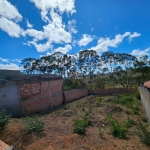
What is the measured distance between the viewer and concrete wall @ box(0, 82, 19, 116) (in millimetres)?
8375

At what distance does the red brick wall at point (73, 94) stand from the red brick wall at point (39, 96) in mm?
1513

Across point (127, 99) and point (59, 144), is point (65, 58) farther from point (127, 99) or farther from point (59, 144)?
point (59, 144)

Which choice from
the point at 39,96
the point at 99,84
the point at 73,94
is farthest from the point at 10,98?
the point at 99,84

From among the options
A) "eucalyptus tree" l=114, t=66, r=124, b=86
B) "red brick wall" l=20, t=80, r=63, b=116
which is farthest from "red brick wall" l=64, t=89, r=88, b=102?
"eucalyptus tree" l=114, t=66, r=124, b=86

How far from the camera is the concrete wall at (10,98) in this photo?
8.38 meters

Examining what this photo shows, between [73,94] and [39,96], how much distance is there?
279 inches

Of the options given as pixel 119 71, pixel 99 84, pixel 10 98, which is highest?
pixel 119 71

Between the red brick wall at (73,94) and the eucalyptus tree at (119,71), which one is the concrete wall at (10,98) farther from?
the eucalyptus tree at (119,71)

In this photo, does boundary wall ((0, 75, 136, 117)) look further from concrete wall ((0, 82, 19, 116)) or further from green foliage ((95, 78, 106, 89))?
green foliage ((95, 78, 106, 89))

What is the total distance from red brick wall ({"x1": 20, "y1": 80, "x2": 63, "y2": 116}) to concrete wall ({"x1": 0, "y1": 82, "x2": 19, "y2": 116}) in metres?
0.45

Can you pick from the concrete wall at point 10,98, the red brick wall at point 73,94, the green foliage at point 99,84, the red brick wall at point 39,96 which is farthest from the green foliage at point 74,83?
the concrete wall at point 10,98

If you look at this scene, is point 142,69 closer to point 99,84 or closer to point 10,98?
point 99,84

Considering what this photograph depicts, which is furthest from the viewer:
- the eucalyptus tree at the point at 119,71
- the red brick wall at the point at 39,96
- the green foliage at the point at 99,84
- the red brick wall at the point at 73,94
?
the eucalyptus tree at the point at 119,71

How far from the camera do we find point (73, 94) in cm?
1780
